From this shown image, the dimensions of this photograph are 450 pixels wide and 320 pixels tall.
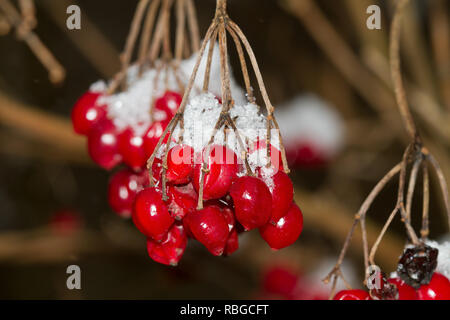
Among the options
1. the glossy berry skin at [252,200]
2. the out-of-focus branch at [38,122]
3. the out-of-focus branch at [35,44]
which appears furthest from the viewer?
the out-of-focus branch at [38,122]

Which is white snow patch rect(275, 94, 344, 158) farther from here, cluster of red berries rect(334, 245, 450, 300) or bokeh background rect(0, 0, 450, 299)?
cluster of red berries rect(334, 245, 450, 300)

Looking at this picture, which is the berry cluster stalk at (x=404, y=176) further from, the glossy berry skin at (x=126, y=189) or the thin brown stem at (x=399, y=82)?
the glossy berry skin at (x=126, y=189)

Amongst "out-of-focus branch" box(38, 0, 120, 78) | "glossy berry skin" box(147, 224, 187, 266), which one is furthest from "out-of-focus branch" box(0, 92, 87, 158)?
"glossy berry skin" box(147, 224, 187, 266)

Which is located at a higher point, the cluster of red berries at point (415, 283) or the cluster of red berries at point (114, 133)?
the cluster of red berries at point (114, 133)

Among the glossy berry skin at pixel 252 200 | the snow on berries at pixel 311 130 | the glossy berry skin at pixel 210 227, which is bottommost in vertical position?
the glossy berry skin at pixel 210 227

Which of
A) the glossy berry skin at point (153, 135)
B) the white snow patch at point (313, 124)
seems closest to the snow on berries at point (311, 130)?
the white snow patch at point (313, 124)

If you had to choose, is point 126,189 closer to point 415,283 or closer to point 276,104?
point 415,283
